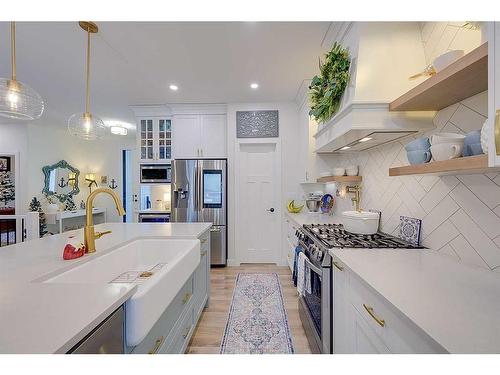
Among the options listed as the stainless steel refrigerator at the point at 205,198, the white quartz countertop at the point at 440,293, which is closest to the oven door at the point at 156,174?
the stainless steel refrigerator at the point at 205,198

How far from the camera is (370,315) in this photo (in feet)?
3.23

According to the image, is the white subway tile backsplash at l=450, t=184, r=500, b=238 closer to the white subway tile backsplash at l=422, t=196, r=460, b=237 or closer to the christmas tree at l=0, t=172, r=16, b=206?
the white subway tile backsplash at l=422, t=196, r=460, b=237

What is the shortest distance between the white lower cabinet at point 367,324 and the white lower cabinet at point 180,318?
958mm

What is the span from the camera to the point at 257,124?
12.6 ft

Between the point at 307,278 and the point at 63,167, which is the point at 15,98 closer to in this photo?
the point at 307,278

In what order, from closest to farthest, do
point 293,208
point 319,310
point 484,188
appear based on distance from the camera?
point 484,188 → point 319,310 → point 293,208

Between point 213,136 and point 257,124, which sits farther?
point 213,136

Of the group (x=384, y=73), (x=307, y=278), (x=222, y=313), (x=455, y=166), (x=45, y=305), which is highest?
(x=384, y=73)

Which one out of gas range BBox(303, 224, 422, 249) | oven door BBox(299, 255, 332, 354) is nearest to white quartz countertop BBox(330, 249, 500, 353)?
gas range BBox(303, 224, 422, 249)

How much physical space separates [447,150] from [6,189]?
7175mm

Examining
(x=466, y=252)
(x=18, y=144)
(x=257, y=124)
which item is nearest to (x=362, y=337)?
(x=466, y=252)

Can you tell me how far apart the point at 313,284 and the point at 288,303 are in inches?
39.2

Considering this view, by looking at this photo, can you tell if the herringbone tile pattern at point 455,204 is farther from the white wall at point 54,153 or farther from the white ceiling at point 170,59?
the white wall at point 54,153

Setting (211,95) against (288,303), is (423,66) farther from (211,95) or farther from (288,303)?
(211,95)
